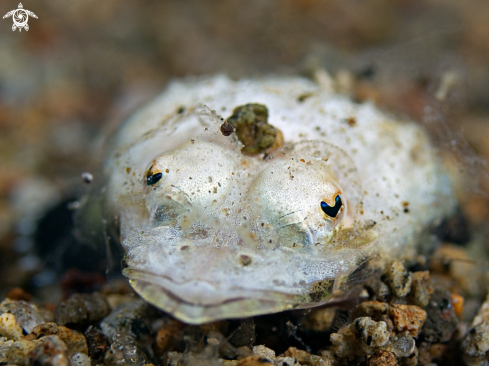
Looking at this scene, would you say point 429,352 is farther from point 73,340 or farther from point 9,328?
point 9,328

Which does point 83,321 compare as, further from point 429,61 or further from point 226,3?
point 226,3

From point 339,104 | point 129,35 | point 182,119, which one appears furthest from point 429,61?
point 129,35

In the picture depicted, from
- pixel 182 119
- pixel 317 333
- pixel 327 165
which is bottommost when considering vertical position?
pixel 317 333

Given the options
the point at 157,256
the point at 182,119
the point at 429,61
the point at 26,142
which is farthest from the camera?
the point at 26,142

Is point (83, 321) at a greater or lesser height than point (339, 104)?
lesser

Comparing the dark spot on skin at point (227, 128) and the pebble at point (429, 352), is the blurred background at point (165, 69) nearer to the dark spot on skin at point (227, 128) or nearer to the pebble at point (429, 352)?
the pebble at point (429, 352)

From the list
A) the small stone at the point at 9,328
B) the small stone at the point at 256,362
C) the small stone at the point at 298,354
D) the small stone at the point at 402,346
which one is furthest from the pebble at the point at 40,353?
the small stone at the point at 402,346
